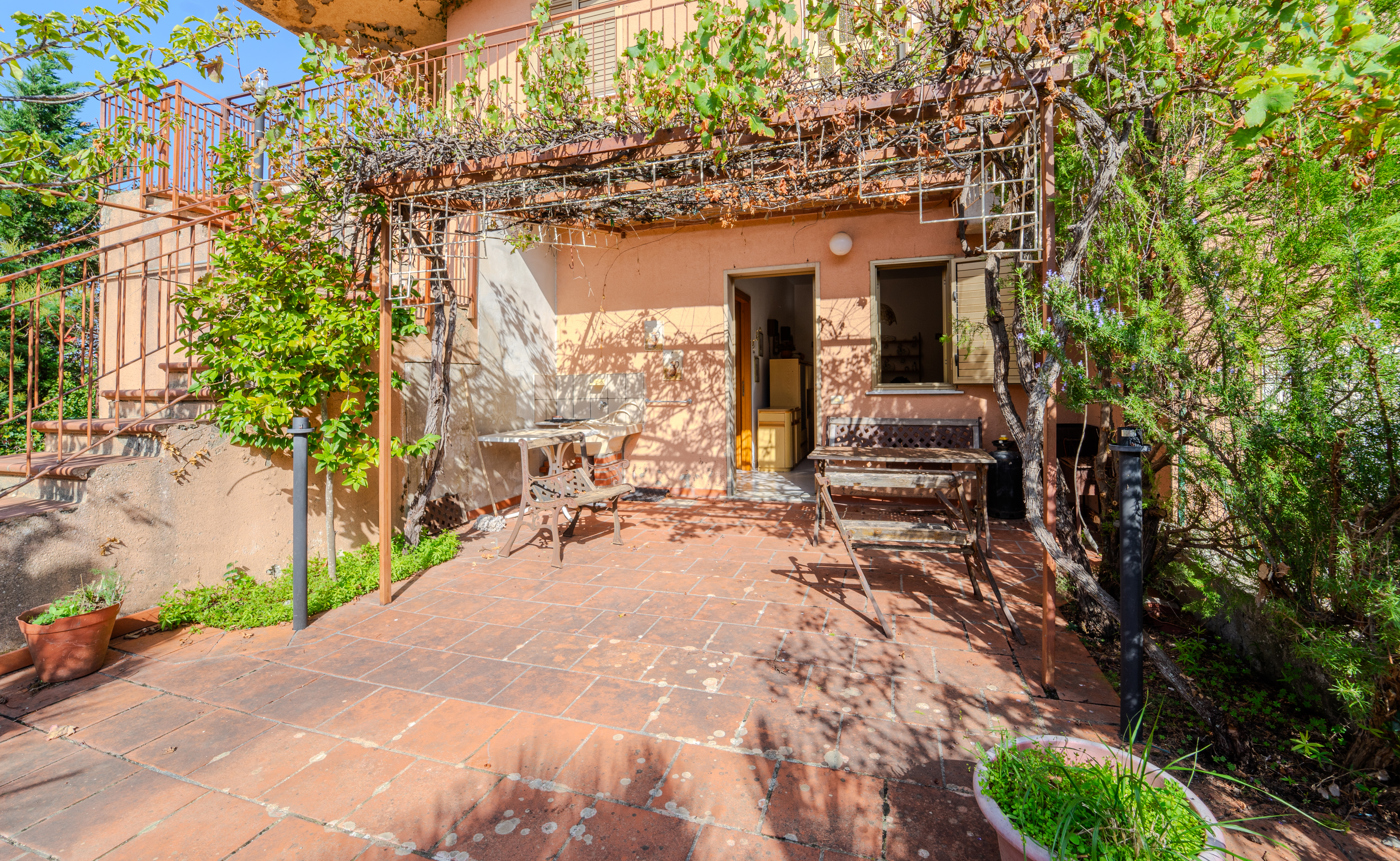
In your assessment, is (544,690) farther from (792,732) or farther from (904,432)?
(904,432)

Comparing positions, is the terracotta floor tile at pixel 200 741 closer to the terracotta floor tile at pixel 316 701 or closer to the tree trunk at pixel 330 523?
the terracotta floor tile at pixel 316 701

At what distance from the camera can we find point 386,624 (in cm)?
320

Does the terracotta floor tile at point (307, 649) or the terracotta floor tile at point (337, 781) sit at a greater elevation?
the terracotta floor tile at point (307, 649)

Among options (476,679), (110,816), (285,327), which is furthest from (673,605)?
(285,327)

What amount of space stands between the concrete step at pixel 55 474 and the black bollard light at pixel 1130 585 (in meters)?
4.51

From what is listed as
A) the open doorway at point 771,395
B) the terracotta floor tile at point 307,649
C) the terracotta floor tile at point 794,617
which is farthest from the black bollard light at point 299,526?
the open doorway at point 771,395

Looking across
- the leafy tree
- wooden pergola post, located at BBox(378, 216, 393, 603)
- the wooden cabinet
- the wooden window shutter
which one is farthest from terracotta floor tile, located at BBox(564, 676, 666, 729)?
→ the wooden cabinet

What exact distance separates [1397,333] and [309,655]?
13.8ft

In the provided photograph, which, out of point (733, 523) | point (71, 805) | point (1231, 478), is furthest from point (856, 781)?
point (733, 523)

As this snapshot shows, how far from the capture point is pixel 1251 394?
192 centimetres

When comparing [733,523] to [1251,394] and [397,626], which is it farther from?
[1251,394]

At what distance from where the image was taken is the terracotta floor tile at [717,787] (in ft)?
5.60

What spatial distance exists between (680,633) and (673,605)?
0.39m

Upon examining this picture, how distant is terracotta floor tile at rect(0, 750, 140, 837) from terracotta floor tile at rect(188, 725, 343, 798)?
0.94 feet
